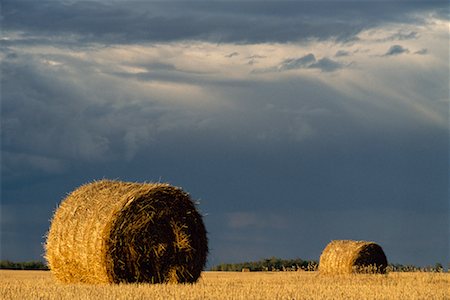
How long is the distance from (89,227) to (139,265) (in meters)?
1.31

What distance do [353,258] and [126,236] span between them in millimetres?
10878

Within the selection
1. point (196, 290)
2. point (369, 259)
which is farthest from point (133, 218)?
point (369, 259)

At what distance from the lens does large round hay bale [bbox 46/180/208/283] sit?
50.9ft

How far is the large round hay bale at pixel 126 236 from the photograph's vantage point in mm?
15516

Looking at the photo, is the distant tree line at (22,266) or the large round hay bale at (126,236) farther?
the distant tree line at (22,266)

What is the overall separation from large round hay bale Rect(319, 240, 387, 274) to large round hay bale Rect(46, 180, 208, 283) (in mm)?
8873

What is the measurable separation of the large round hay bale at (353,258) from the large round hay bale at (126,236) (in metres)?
8.87

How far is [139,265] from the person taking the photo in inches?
631

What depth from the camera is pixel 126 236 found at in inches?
617

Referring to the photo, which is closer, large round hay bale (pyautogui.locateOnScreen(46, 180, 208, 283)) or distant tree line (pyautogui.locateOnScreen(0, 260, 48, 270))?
large round hay bale (pyautogui.locateOnScreen(46, 180, 208, 283))

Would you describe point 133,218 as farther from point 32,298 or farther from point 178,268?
point 32,298

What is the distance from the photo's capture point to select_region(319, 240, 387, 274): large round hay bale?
24469 mm

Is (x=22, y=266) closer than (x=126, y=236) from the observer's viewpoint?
No

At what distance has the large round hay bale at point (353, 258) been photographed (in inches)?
963
